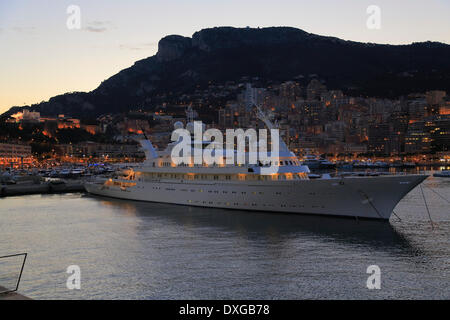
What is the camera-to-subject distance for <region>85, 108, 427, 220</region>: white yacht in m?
23.6

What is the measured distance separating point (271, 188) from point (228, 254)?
31.8ft

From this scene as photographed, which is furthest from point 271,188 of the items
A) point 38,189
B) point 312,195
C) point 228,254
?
point 38,189

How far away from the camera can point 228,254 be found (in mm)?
17469

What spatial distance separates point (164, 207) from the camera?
3212 centimetres

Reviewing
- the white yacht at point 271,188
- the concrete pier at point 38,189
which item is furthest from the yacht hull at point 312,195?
the concrete pier at point 38,189

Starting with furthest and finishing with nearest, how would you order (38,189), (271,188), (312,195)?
(38,189) < (271,188) < (312,195)

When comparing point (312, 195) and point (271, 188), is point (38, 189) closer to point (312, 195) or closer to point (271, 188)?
point (271, 188)

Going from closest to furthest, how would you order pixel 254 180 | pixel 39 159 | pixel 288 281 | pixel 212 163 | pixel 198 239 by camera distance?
pixel 288 281
pixel 198 239
pixel 254 180
pixel 212 163
pixel 39 159

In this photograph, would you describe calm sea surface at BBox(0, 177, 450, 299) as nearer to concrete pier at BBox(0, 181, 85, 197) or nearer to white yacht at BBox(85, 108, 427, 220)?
white yacht at BBox(85, 108, 427, 220)

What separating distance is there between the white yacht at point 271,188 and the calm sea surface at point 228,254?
78 cm
